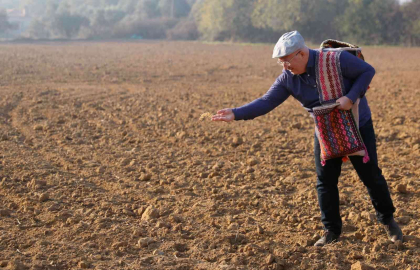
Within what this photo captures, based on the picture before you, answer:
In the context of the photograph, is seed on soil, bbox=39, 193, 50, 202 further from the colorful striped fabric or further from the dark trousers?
the colorful striped fabric

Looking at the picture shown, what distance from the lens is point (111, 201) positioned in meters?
5.08

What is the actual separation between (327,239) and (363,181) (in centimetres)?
54

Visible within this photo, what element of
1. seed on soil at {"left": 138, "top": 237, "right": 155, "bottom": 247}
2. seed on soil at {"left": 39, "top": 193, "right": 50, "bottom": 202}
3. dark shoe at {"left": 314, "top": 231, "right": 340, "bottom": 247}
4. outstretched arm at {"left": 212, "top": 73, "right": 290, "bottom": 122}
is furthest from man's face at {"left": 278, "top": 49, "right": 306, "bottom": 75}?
seed on soil at {"left": 39, "top": 193, "right": 50, "bottom": 202}

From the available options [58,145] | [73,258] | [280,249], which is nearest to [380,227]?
[280,249]

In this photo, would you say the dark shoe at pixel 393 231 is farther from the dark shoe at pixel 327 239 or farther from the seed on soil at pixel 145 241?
the seed on soil at pixel 145 241

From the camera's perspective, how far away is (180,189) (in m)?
5.49

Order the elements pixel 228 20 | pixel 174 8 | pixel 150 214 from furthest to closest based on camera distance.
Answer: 1. pixel 174 8
2. pixel 228 20
3. pixel 150 214

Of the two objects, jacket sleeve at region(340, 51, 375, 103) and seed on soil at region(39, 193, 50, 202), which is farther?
seed on soil at region(39, 193, 50, 202)

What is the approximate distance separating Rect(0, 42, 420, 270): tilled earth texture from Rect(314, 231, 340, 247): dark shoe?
0.06m

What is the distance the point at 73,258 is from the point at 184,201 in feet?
5.04

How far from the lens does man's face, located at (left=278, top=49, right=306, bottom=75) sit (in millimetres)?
3506

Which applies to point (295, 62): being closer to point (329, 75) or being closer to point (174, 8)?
point (329, 75)

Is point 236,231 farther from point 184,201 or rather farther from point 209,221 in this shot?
point 184,201

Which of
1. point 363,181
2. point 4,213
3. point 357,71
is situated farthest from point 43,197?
point 357,71
